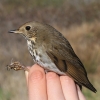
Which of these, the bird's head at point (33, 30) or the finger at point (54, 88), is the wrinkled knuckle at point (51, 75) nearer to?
the finger at point (54, 88)

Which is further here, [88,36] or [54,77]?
→ [88,36]

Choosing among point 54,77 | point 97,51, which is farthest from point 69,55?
point 97,51

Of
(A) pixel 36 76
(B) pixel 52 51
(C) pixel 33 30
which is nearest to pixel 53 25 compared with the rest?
(C) pixel 33 30

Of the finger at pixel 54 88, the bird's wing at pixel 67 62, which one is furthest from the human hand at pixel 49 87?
the bird's wing at pixel 67 62

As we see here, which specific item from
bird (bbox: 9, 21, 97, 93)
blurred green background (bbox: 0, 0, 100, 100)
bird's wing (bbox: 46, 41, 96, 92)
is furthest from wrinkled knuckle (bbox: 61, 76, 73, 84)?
blurred green background (bbox: 0, 0, 100, 100)

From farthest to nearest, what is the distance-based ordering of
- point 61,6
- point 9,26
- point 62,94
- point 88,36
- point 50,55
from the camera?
point 61,6
point 9,26
point 88,36
point 50,55
point 62,94

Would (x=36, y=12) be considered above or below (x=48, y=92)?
above

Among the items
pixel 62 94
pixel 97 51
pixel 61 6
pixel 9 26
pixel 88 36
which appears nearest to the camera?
pixel 62 94

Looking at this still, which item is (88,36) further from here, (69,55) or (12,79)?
(69,55)

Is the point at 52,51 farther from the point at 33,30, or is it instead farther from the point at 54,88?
the point at 54,88
